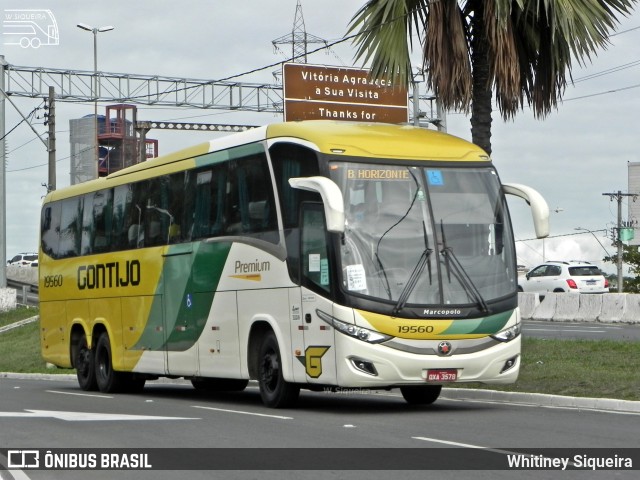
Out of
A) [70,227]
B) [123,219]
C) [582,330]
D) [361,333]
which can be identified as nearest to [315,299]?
[361,333]

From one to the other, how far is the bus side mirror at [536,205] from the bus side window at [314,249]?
2.71m

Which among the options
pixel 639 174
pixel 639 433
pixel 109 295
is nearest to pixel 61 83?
pixel 109 295

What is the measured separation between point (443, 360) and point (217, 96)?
40.9 m

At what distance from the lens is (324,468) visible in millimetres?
10625

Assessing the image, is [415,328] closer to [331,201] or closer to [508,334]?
[508,334]

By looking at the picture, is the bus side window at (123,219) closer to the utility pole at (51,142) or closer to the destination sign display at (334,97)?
the destination sign display at (334,97)

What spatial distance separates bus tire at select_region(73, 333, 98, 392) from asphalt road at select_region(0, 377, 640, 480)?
449 cm

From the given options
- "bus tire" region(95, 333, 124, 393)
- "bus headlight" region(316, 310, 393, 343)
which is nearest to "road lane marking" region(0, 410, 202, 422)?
"bus headlight" region(316, 310, 393, 343)

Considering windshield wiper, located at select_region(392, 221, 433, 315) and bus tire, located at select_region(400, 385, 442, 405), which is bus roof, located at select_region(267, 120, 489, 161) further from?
bus tire, located at select_region(400, 385, 442, 405)

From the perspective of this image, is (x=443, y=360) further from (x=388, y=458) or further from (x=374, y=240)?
(x=388, y=458)

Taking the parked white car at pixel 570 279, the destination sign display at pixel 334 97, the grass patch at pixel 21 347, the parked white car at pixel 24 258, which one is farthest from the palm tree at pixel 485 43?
the parked white car at pixel 24 258

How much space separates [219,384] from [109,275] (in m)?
2.81

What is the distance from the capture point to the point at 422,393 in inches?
712

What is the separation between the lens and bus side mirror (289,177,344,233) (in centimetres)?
1545
